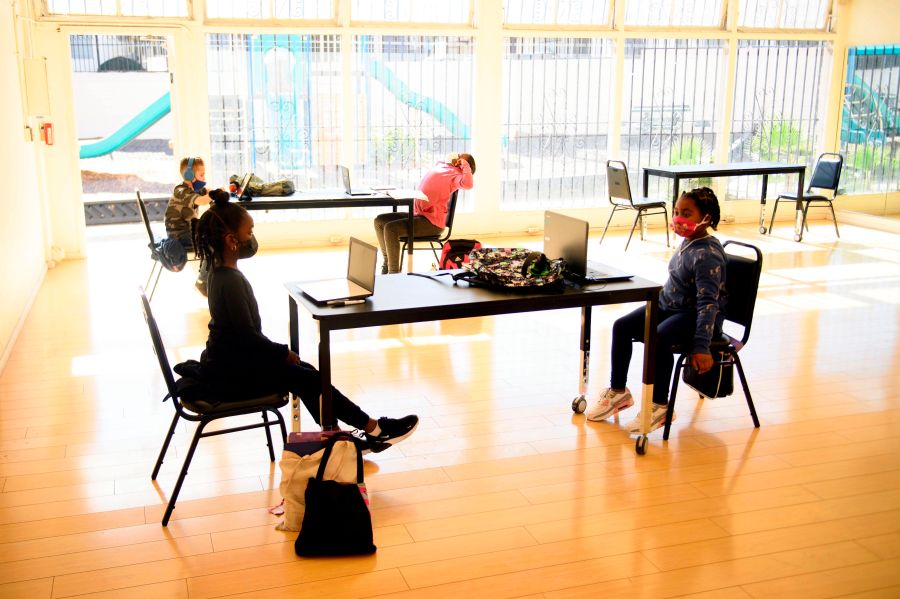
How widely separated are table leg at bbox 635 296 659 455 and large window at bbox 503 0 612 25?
19.7ft

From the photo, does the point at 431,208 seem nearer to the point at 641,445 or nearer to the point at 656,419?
the point at 656,419

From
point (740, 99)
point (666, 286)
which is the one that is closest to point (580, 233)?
point (666, 286)

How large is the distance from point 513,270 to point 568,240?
385 millimetres

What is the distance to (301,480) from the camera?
3.18 meters

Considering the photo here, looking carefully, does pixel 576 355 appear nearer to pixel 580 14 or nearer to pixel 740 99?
pixel 580 14

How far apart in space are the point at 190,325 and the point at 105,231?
15.1 ft

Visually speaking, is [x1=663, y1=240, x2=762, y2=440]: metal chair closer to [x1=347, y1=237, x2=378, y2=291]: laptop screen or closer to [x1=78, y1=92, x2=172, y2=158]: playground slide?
[x1=347, y1=237, x2=378, y2=291]: laptop screen

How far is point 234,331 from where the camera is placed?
A: 3.34m

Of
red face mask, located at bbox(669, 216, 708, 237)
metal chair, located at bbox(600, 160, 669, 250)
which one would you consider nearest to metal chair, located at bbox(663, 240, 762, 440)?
red face mask, located at bbox(669, 216, 708, 237)

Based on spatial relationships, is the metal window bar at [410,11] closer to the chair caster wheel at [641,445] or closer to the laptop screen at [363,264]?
the laptop screen at [363,264]

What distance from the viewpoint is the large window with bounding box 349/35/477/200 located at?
8883 mm

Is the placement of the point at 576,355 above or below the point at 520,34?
below

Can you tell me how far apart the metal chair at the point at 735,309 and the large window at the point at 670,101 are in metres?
5.93

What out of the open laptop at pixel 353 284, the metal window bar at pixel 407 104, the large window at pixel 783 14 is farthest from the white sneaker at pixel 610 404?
the large window at pixel 783 14
